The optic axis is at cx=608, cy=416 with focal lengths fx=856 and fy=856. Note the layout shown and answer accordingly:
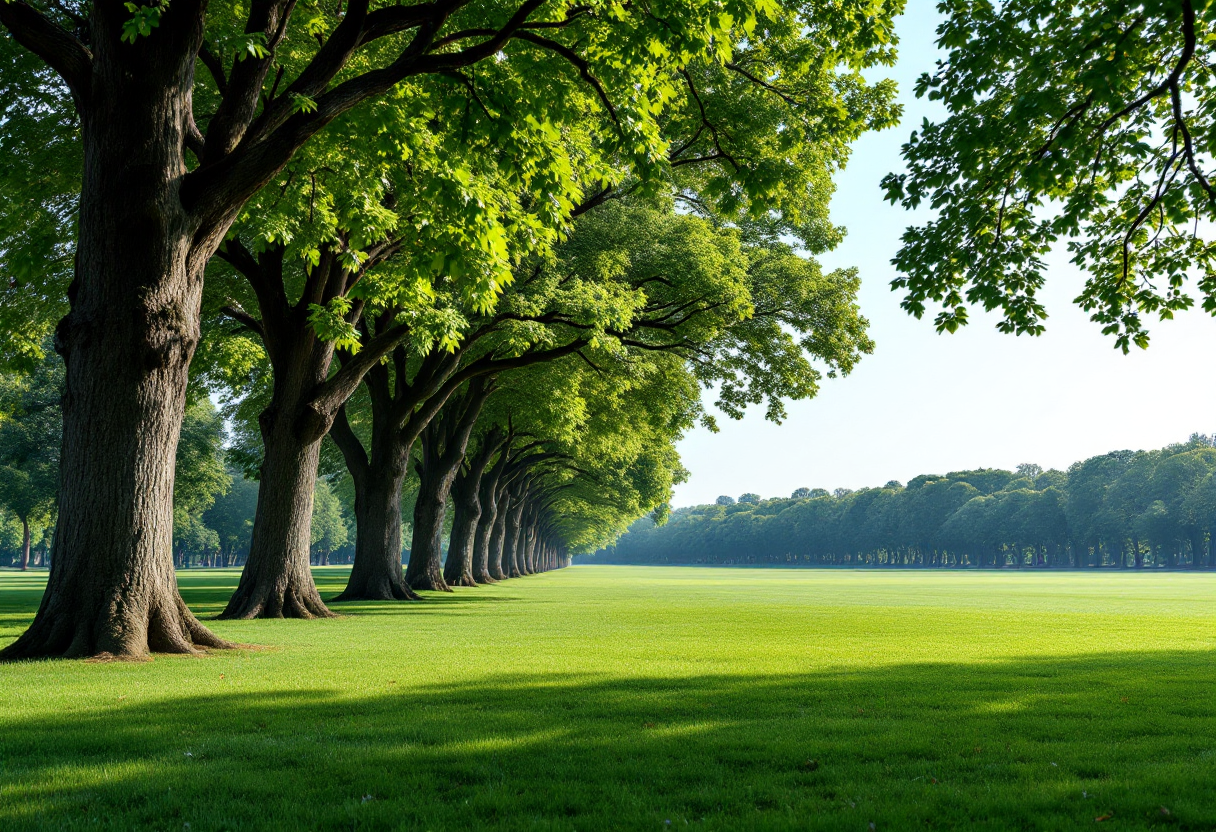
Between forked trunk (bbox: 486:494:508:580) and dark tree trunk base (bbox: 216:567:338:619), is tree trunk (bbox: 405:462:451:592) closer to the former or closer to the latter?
dark tree trunk base (bbox: 216:567:338:619)

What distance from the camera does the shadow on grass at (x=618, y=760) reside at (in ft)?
15.4

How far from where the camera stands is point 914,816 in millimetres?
4672

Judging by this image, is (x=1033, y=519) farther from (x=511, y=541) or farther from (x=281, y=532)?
(x=281, y=532)

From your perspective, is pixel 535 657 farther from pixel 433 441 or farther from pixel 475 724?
pixel 433 441

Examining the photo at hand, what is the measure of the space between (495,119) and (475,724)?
25.0ft

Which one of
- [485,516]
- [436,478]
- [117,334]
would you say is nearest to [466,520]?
[485,516]

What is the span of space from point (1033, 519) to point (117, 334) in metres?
139

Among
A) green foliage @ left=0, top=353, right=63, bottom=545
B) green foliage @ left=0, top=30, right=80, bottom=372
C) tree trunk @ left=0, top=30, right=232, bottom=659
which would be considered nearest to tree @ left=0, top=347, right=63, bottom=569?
green foliage @ left=0, top=353, right=63, bottom=545

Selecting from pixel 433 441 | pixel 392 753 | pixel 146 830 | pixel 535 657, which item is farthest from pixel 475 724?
pixel 433 441

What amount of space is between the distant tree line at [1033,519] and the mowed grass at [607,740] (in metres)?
122

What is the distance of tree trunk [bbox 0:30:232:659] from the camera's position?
1049 centimetres

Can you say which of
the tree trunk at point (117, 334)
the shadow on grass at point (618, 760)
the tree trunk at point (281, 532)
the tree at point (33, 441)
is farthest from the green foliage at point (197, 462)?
the shadow on grass at point (618, 760)

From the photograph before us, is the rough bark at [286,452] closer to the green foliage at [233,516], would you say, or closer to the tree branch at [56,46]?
the tree branch at [56,46]

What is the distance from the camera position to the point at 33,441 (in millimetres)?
45469
